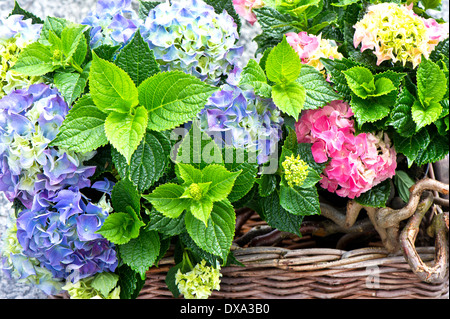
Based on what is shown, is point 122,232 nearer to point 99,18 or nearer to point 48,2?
point 99,18

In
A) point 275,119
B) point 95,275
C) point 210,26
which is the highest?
point 210,26

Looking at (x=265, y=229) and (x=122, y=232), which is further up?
(x=122, y=232)

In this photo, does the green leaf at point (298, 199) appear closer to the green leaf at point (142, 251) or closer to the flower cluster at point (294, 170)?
the flower cluster at point (294, 170)

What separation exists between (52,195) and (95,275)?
0.50 feet

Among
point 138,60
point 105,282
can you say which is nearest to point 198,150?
point 138,60

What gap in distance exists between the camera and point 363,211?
103cm

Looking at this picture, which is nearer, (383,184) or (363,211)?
(383,184)

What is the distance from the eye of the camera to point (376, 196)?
0.87 meters

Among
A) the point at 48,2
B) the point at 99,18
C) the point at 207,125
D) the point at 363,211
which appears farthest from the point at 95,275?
the point at 48,2

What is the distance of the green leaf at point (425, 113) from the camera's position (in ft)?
2.65

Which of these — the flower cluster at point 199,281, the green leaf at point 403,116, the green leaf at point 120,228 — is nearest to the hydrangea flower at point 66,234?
the green leaf at point 120,228

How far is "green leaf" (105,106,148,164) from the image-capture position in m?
0.69

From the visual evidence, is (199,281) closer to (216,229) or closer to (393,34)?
(216,229)

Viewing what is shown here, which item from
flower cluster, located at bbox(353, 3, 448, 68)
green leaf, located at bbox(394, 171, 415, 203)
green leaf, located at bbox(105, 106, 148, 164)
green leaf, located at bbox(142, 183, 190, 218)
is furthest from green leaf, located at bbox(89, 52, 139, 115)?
green leaf, located at bbox(394, 171, 415, 203)
